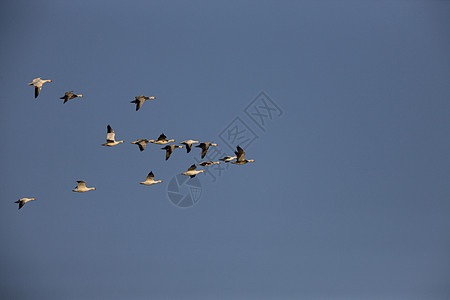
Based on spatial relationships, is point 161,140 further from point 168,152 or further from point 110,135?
point 110,135

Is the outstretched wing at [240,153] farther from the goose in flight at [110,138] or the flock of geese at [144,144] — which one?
the goose in flight at [110,138]

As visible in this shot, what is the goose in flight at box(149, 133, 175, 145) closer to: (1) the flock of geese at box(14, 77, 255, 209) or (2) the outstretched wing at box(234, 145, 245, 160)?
(1) the flock of geese at box(14, 77, 255, 209)

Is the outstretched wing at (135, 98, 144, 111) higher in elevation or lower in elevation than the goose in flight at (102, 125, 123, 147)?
higher

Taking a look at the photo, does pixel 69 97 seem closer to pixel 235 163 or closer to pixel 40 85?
pixel 40 85

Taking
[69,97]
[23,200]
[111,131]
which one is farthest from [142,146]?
[23,200]

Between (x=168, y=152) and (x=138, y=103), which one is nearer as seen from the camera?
(x=138, y=103)

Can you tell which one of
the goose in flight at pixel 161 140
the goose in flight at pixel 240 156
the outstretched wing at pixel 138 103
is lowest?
the goose in flight at pixel 240 156

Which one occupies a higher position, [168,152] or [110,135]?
[110,135]

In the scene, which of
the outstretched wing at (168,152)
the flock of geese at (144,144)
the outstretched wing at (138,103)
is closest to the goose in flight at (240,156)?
the flock of geese at (144,144)

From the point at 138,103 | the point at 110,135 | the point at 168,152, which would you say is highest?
the point at 138,103

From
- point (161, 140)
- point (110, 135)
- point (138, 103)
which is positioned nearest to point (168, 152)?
point (161, 140)

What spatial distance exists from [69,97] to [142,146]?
9.38 meters

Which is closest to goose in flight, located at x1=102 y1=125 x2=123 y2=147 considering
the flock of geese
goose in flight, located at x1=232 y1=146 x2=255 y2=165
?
the flock of geese

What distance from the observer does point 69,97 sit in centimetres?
7712
